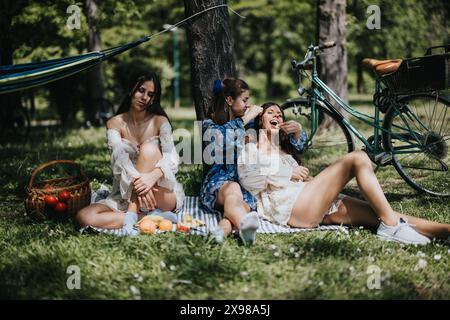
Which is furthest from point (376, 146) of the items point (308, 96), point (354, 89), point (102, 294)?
point (354, 89)

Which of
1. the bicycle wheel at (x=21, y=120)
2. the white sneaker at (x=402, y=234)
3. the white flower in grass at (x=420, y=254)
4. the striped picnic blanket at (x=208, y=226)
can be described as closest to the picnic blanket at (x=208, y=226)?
the striped picnic blanket at (x=208, y=226)

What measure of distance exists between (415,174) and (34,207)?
10.9ft

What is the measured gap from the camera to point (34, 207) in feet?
11.0

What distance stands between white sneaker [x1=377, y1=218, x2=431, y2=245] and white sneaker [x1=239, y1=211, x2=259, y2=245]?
81 cm

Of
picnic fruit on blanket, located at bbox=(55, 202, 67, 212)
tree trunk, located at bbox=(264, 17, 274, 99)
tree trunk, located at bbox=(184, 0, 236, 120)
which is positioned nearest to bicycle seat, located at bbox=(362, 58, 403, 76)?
tree trunk, located at bbox=(184, 0, 236, 120)

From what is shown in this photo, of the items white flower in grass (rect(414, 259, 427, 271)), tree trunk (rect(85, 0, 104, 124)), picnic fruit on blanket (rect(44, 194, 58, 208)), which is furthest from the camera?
tree trunk (rect(85, 0, 104, 124))

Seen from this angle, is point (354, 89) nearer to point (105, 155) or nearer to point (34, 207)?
point (105, 155)

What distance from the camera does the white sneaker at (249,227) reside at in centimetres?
270

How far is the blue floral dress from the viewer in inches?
130

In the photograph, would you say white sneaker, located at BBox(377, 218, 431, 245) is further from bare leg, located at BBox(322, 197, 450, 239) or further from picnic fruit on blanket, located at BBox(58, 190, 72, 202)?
picnic fruit on blanket, located at BBox(58, 190, 72, 202)

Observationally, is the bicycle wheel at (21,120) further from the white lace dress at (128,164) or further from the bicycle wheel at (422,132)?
the bicycle wheel at (422,132)

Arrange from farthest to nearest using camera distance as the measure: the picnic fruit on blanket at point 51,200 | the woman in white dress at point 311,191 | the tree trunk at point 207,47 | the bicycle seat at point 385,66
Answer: the tree trunk at point 207,47 → the bicycle seat at point 385,66 → the picnic fruit on blanket at point 51,200 → the woman in white dress at point 311,191

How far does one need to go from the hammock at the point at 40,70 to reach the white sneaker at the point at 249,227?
68.0 inches

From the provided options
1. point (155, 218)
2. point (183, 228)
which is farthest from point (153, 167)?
point (183, 228)
